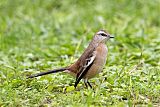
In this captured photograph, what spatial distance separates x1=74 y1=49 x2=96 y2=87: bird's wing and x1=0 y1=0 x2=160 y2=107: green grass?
0.72 ft

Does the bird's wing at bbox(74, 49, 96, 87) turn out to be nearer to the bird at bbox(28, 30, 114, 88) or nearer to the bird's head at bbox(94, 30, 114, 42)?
the bird at bbox(28, 30, 114, 88)

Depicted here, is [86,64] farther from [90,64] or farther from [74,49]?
[74,49]

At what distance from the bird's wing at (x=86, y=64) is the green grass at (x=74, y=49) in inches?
8.6

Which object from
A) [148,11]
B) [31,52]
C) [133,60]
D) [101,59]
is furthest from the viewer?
[148,11]

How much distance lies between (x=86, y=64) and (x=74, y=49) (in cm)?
272

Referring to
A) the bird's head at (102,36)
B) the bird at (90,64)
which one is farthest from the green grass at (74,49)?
the bird's head at (102,36)

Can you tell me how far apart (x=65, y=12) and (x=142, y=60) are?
15.4ft

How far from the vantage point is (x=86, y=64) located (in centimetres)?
786

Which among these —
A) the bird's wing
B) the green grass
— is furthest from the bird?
the green grass

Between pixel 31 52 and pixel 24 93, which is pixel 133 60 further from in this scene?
pixel 24 93

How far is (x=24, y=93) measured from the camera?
7.41m

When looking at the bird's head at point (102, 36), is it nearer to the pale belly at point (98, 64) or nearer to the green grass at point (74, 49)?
the pale belly at point (98, 64)

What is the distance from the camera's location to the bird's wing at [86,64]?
7820 mm

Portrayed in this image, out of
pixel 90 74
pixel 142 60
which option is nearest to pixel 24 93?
pixel 90 74
